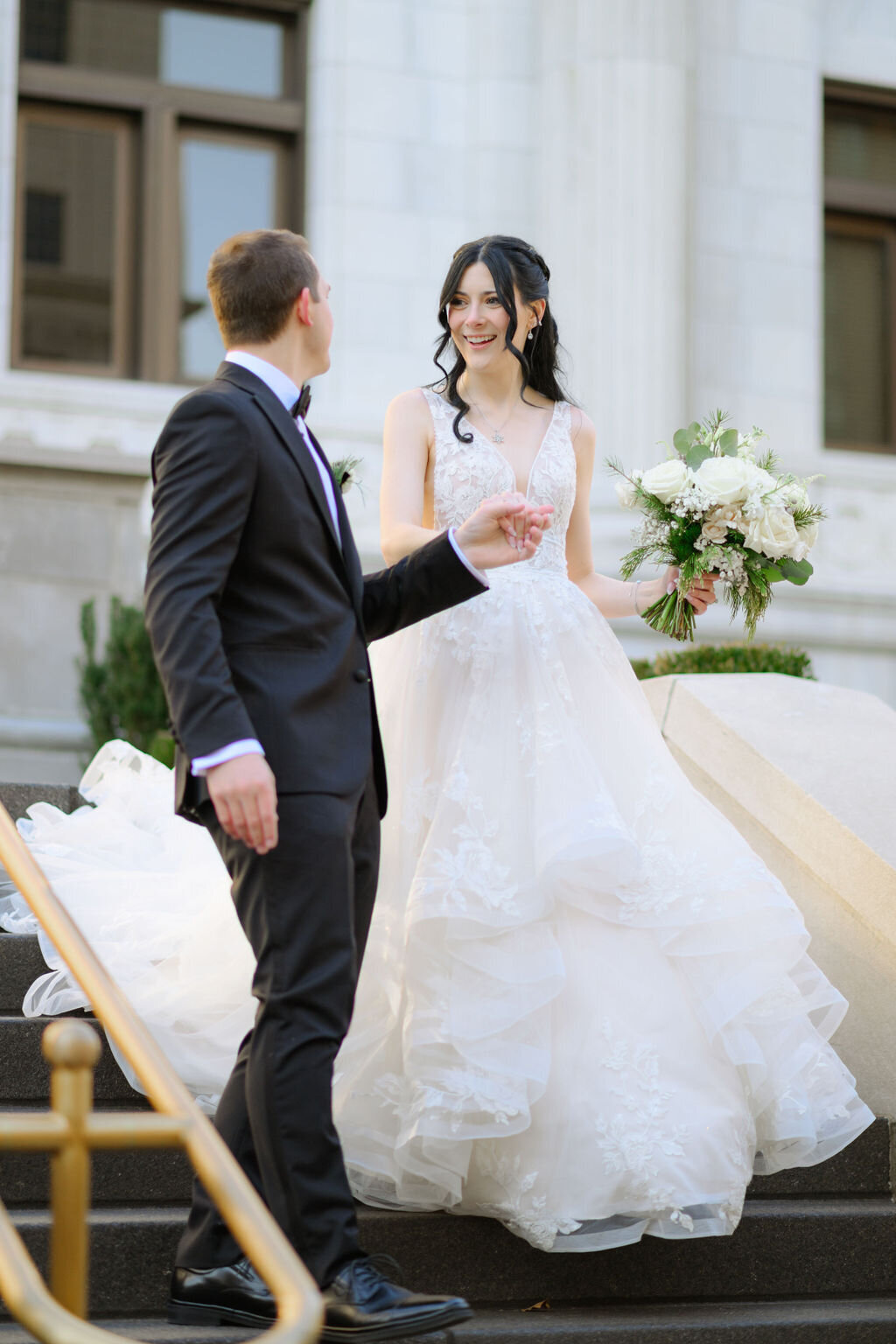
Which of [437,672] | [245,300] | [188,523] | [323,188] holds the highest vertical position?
[323,188]

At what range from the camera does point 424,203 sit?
10008 millimetres

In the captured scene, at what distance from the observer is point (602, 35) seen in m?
9.98

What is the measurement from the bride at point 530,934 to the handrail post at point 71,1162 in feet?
4.28

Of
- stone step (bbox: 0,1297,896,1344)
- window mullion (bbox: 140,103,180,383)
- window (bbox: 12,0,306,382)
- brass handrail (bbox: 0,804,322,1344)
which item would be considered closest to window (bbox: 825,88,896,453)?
window (bbox: 12,0,306,382)

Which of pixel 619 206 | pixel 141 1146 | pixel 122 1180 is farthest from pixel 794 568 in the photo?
pixel 619 206

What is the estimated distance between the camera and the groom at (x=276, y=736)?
2.85 m

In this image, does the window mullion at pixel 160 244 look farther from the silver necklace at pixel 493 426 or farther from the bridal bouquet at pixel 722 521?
the bridal bouquet at pixel 722 521

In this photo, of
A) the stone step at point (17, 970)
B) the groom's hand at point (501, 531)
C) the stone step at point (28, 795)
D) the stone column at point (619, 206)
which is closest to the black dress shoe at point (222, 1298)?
the stone step at point (17, 970)

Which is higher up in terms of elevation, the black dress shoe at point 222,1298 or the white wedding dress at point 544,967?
the white wedding dress at point 544,967

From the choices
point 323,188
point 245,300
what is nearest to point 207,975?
point 245,300

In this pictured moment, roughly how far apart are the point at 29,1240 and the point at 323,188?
7.76 m

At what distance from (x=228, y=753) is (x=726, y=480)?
168cm

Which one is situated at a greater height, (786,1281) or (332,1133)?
(332,1133)

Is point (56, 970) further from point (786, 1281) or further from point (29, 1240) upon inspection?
point (786, 1281)
